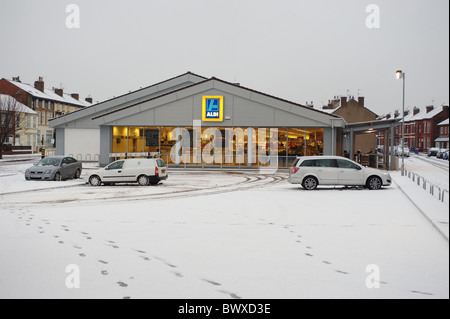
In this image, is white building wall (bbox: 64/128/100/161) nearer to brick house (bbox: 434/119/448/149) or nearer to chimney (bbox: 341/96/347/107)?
brick house (bbox: 434/119/448/149)

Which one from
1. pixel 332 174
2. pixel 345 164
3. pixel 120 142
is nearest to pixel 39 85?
pixel 120 142

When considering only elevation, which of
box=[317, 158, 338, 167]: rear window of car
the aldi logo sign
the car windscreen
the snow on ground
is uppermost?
the aldi logo sign

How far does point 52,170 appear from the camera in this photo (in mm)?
24000

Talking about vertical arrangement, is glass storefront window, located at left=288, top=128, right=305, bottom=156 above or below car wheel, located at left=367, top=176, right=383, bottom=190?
above

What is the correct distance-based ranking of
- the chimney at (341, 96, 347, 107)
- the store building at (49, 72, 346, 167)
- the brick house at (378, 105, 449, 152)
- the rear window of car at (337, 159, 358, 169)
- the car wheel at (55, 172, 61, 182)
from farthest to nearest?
1. the brick house at (378, 105, 449, 152)
2. the chimney at (341, 96, 347, 107)
3. the store building at (49, 72, 346, 167)
4. the car wheel at (55, 172, 61, 182)
5. the rear window of car at (337, 159, 358, 169)

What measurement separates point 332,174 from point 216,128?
1617cm

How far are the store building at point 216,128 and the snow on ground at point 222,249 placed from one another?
1930 centimetres

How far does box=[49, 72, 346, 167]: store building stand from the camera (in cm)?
3469

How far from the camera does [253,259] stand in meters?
7.59

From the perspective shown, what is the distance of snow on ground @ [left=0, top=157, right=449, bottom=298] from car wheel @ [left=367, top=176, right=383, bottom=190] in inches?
191

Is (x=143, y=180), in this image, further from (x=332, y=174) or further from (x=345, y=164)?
(x=345, y=164)

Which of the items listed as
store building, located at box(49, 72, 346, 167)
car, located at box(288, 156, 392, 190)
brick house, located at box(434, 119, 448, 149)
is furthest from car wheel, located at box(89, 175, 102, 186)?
brick house, located at box(434, 119, 448, 149)
